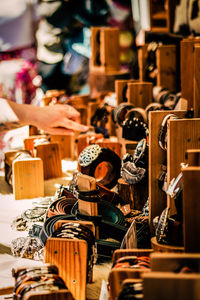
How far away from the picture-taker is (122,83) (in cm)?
358

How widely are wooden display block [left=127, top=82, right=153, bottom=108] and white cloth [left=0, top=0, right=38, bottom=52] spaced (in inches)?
167

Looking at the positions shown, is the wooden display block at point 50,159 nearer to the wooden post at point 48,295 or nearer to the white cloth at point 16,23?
the wooden post at point 48,295

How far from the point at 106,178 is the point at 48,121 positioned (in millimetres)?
483

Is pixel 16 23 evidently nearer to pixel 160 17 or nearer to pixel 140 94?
pixel 160 17

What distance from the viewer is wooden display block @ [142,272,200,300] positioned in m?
0.96

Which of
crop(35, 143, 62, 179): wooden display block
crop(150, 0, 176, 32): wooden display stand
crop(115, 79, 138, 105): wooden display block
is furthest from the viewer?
crop(150, 0, 176, 32): wooden display stand

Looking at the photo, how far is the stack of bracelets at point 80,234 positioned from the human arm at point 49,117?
831 mm

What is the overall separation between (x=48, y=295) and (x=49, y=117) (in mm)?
1547

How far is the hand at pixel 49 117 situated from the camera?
2449 millimetres

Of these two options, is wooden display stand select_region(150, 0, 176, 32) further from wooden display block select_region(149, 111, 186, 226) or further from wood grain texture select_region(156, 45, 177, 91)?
wooden display block select_region(149, 111, 186, 226)

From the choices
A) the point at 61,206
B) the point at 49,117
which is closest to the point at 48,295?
the point at 61,206

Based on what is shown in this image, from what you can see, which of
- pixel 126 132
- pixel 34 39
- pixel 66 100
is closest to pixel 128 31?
pixel 34 39

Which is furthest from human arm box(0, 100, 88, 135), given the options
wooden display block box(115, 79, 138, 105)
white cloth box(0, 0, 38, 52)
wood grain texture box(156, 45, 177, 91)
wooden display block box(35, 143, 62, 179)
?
white cloth box(0, 0, 38, 52)

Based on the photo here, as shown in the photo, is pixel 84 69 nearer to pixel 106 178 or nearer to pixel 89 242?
pixel 106 178
